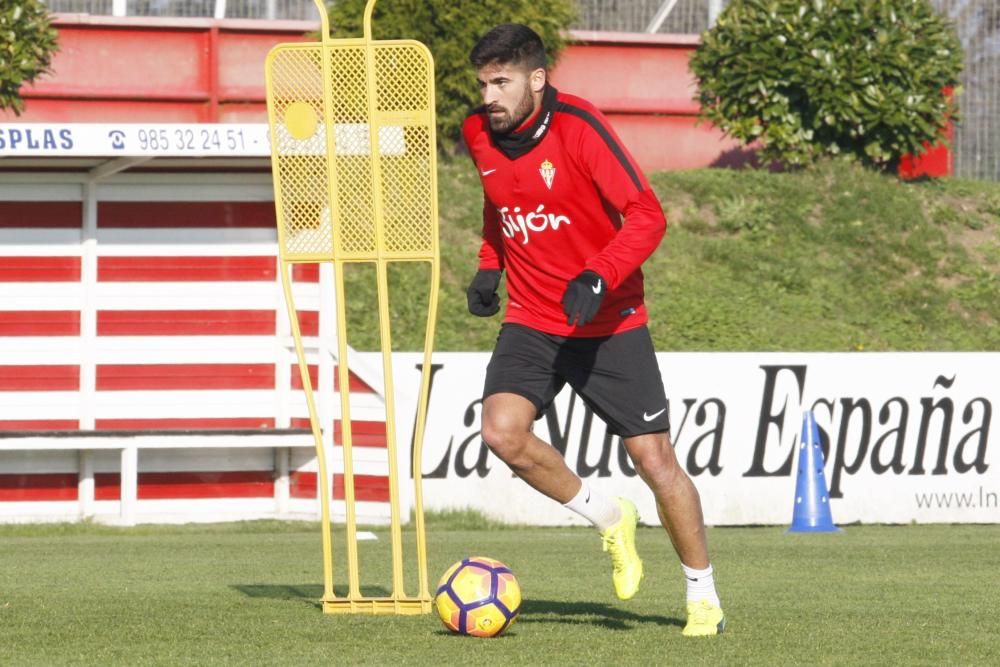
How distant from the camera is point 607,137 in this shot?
21.9ft

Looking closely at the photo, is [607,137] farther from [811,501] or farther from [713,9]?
[713,9]

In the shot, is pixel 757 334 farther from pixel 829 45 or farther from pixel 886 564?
pixel 886 564

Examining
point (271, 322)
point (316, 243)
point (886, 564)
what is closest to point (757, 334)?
point (271, 322)

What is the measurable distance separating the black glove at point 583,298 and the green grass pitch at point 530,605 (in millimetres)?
1156

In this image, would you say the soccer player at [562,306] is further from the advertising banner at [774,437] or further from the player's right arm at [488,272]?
the advertising banner at [774,437]

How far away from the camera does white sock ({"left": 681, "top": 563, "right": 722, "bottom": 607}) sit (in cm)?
671

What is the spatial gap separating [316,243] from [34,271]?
7.94 meters

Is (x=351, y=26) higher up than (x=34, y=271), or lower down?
higher up

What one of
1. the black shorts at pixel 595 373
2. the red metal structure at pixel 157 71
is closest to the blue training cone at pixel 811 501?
the black shorts at pixel 595 373

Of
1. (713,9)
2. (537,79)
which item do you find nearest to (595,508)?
(537,79)

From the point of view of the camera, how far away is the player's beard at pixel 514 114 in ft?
22.1

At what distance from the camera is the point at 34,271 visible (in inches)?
585

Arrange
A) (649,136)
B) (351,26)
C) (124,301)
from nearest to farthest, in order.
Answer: (124,301) → (351,26) → (649,136)

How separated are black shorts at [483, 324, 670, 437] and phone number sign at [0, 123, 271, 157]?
22.3ft
